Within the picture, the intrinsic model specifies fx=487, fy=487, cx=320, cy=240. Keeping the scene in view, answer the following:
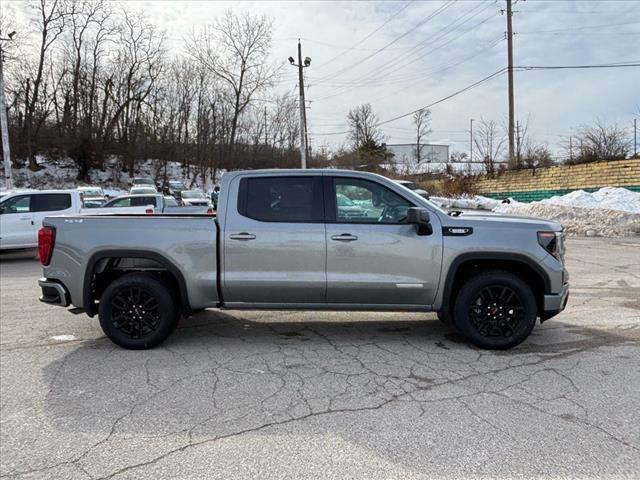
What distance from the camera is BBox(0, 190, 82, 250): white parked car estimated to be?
41.8 ft

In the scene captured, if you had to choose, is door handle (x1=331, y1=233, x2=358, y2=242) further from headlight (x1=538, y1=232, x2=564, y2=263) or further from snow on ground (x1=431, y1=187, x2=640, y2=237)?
snow on ground (x1=431, y1=187, x2=640, y2=237)

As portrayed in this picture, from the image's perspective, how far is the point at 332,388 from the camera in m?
4.15

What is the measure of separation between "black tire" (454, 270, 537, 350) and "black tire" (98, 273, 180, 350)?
3071 millimetres

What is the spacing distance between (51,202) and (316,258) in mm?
10876

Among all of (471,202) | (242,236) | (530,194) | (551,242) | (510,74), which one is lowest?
(551,242)

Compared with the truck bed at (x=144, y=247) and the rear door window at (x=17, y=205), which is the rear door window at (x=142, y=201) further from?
the truck bed at (x=144, y=247)

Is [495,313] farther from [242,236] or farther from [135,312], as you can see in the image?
[135,312]

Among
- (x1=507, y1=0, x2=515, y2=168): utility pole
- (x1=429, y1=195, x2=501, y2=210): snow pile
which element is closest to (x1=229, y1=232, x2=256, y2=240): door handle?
(x1=429, y1=195, x2=501, y2=210): snow pile

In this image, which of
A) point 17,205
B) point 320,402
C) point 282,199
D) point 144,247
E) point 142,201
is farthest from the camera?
point 142,201

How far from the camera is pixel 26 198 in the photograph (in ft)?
42.7

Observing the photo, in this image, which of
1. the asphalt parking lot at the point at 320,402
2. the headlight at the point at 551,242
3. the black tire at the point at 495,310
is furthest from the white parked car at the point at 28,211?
the headlight at the point at 551,242

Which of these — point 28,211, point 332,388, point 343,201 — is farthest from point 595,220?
point 28,211

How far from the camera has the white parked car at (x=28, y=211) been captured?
41.8ft

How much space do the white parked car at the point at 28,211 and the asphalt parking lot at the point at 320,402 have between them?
25.2ft
